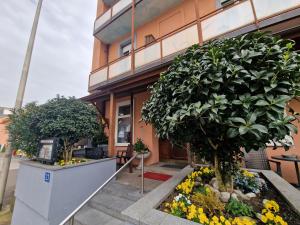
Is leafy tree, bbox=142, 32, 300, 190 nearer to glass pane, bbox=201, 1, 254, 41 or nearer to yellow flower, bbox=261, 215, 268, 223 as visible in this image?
yellow flower, bbox=261, 215, 268, 223

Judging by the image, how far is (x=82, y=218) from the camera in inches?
109

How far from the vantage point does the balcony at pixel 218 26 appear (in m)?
3.52

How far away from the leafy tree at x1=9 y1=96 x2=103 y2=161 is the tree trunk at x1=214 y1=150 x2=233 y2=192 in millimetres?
3435

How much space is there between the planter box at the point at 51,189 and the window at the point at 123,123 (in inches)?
110

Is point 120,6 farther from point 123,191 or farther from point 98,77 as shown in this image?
point 123,191

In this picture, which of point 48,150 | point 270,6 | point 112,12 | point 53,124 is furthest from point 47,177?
point 112,12

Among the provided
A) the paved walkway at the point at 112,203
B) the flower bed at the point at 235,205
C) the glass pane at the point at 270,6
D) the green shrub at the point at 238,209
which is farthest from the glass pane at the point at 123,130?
the glass pane at the point at 270,6

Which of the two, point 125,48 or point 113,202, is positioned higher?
point 125,48

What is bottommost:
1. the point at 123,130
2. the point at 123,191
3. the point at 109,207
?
the point at 109,207

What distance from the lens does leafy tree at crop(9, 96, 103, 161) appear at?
390 cm

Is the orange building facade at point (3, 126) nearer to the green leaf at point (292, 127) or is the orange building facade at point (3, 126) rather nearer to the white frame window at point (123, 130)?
the white frame window at point (123, 130)

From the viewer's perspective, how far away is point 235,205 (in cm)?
196

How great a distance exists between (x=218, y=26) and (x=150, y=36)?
12.7 feet

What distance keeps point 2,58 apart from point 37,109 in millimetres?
4932
